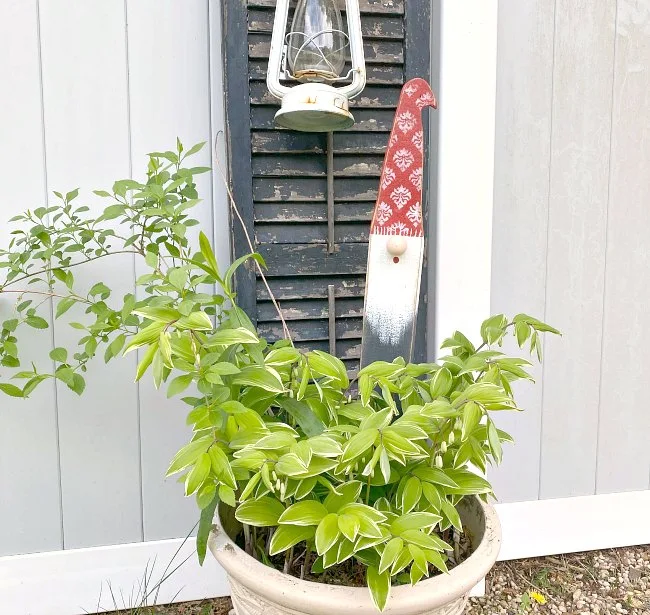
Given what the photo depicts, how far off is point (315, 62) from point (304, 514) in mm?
786

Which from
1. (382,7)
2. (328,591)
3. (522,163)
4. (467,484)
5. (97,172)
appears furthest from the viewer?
(522,163)

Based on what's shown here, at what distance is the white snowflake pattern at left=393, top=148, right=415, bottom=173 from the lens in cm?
109

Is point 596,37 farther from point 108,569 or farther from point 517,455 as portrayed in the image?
point 108,569

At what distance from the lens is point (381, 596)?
709 millimetres

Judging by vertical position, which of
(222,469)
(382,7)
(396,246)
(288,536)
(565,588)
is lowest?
(565,588)

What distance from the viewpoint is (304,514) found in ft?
2.42

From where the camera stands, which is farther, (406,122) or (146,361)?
(406,122)

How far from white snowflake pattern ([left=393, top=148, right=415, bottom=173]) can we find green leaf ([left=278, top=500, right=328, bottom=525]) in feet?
2.00

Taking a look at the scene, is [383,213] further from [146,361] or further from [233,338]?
[146,361]

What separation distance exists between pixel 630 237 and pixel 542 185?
0.29 meters

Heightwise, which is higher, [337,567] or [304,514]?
[304,514]

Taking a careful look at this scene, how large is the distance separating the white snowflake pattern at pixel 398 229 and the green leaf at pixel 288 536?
546 millimetres

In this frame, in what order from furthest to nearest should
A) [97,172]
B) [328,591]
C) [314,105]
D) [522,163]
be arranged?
[522,163] < [97,172] < [314,105] < [328,591]

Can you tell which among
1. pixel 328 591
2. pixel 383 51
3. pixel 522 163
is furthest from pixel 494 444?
pixel 522 163
